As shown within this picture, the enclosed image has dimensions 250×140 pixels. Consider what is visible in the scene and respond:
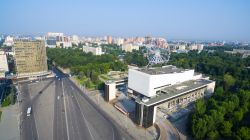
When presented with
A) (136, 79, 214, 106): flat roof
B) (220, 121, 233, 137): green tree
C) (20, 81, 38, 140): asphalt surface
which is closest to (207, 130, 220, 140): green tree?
(220, 121, 233, 137): green tree

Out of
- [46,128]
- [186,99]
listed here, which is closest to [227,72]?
[186,99]

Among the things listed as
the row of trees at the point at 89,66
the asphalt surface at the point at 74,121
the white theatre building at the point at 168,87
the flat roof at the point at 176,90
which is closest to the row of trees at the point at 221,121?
the flat roof at the point at 176,90

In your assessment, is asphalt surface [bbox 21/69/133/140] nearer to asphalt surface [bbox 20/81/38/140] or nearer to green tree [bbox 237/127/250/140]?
asphalt surface [bbox 20/81/38/140]

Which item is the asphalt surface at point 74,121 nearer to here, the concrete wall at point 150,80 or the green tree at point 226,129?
the concrete wall at point 150,80

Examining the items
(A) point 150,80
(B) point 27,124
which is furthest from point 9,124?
(A) point 150,80

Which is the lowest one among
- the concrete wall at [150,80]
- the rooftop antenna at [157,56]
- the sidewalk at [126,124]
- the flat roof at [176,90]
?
the sidewalk at [126,124]

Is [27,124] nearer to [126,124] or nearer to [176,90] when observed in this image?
[126,124]
